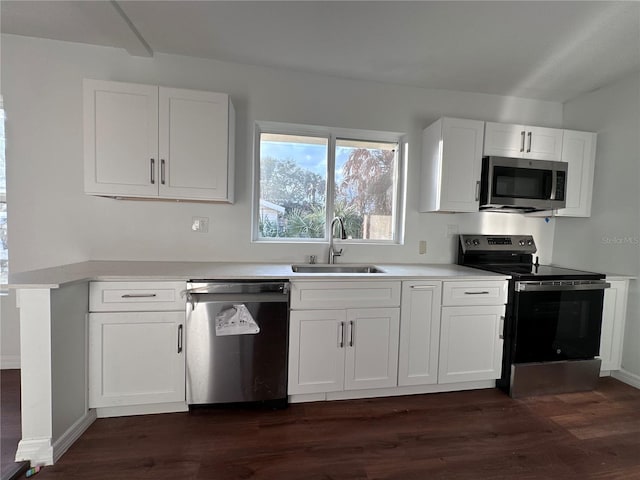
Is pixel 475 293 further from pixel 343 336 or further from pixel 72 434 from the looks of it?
pixel 72 434

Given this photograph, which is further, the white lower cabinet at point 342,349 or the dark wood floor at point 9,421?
the white lower cabinet at point 342,349

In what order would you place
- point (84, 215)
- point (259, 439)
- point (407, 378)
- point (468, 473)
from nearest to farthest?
point (468, 473)
point (259, 439)
point (407, 378)
point (84, 215)

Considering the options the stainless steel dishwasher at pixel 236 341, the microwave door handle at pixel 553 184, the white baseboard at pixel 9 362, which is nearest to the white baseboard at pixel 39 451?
the stainless steel dishwasher at pixel 236 341

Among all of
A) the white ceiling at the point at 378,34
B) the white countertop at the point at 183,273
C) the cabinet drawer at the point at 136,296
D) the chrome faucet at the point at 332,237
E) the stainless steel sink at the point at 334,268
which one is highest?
the white ceiling at the point at 378,34

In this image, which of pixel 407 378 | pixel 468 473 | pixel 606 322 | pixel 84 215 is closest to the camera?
pixel 468 473

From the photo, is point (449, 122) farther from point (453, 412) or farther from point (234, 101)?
point (453, 412)

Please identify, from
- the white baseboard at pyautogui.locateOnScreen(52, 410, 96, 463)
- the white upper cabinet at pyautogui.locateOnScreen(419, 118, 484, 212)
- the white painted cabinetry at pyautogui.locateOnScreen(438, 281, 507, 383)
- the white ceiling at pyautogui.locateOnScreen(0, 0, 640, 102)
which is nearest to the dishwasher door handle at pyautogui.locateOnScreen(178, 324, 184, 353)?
the white baseboard at pyautogui.locateOnScreen(52, 410, 96, 463)

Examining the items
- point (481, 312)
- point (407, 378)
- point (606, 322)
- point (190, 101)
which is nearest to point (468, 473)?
point (407, 378)

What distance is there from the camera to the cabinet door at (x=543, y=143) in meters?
2.60

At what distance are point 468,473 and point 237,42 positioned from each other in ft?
9.91

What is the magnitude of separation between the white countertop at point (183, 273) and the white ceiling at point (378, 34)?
5.27 ft

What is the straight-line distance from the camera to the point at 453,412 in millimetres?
2070

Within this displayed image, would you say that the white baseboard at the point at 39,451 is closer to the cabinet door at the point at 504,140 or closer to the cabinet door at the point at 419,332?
the cabinet door at the point at 419,332

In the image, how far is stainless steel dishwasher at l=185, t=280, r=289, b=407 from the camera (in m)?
1.90
